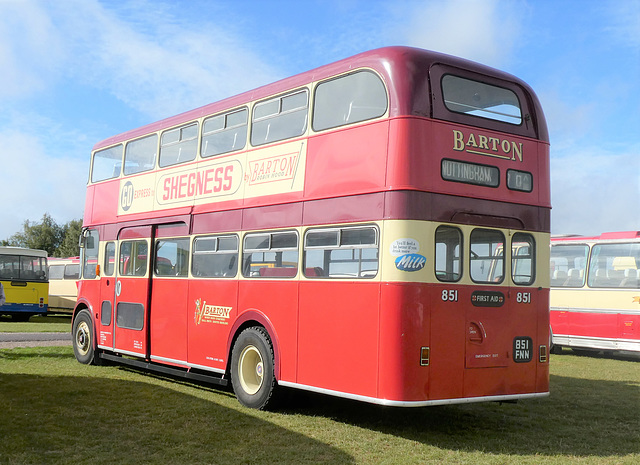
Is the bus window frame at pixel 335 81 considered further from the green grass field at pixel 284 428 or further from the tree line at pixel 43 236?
the tree line at pixel 43 236

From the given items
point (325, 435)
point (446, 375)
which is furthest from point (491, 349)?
point (325, 435)

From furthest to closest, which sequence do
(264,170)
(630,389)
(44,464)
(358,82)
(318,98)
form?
(630,389) → (264,170) → (318,98) → (358,82) → (44,464)

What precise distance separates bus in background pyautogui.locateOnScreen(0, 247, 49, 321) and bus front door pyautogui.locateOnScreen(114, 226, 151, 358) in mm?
17285

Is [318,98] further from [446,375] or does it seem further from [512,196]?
[446,375]

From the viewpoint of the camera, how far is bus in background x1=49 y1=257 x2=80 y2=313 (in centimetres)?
3488

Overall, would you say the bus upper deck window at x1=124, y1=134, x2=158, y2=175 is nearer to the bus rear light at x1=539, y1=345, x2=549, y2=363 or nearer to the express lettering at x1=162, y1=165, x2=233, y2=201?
the express lettering at x1=162, y1=165, x2=233, y2=201

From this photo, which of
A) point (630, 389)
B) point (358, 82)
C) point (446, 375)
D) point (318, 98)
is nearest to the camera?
point (446, 375)

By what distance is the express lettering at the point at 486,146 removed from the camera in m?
8.58

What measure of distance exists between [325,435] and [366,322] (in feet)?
4.56

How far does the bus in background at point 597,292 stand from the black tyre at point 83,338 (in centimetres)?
1174

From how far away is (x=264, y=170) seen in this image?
10.3 m

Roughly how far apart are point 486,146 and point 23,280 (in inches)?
980

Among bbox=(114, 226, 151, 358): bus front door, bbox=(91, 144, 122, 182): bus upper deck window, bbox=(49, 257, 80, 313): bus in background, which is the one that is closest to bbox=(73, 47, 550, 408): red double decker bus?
bbox=(114, 226, 151, 358): bus front door

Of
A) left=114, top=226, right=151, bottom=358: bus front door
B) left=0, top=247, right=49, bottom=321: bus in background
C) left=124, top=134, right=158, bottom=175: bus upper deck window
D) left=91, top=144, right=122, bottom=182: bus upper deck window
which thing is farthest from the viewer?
left=0, top=247, right=49, bottom=321: bus in background
